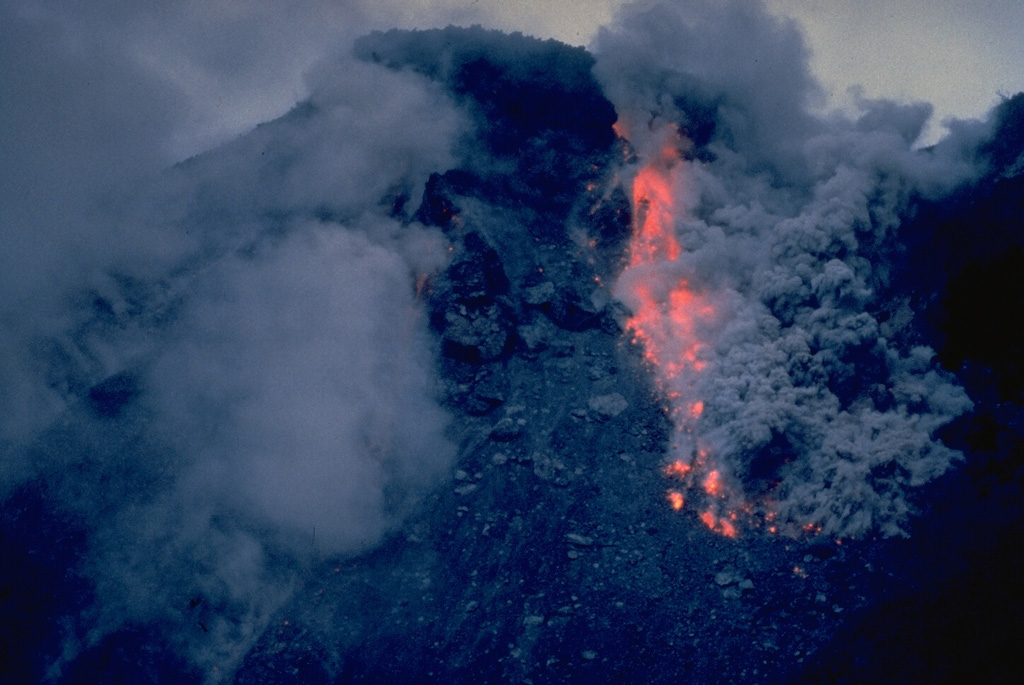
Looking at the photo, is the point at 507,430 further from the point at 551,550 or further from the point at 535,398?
the point at 551,550

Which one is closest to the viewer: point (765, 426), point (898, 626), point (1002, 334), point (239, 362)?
point (898, 626)

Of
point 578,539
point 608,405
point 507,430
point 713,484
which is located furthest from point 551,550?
point 608,405

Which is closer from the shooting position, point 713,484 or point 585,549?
point 585,549

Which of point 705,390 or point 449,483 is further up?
point 705,390

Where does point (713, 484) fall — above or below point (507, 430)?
above

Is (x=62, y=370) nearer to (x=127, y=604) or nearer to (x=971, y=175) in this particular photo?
(x=127, y=604)

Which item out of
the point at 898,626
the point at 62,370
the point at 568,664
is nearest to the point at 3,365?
the point at 62,370

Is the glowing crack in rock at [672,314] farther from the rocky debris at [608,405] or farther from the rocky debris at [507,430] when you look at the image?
the rocky debris at [507,430]
